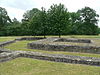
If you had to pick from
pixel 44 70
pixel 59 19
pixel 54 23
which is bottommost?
pixel 44 70

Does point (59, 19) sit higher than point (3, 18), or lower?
lower

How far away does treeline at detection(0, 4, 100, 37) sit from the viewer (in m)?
20.9

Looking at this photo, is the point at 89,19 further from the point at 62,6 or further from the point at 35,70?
the point at 35,70

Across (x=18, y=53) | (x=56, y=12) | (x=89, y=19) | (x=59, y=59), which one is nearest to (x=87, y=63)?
(x=59, y=59)

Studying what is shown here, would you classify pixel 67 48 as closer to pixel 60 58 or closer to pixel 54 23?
pixel 60 58

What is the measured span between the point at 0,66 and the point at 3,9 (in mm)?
38956

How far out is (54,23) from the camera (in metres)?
21.1

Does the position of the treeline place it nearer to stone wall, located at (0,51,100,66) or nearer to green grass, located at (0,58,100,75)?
stone wall, located at (0,51,100,66)

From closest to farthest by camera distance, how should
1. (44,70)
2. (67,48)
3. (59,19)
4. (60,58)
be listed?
(44,70) → (60,58) → (67,48) → (59,19)

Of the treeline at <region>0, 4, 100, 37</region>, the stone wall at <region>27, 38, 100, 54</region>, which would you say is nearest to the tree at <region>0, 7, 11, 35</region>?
the treeline at <region>0, 4, 100, 37</region>

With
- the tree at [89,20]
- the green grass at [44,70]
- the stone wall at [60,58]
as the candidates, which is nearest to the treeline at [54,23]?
the tree at [89,20]

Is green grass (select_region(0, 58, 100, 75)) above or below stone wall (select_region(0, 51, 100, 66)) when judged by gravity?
below

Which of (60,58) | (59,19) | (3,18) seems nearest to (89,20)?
(59,19)

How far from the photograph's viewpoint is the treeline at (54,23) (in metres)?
20.9
